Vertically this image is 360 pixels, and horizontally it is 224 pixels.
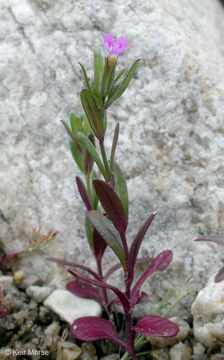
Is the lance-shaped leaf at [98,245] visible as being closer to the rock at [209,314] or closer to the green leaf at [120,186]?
the green leaf at [120,186]

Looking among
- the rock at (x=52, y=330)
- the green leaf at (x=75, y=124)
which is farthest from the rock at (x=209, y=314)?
the green leaf at (x=75, y=124)

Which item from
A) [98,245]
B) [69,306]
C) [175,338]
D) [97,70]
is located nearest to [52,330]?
[69,306]

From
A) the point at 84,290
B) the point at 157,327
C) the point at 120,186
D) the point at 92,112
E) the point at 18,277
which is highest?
the point at 92,112

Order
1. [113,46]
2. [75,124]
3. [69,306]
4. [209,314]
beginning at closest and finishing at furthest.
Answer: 1. [113,46]
2. [209,314]
3. [75,124]
4. [69,306]

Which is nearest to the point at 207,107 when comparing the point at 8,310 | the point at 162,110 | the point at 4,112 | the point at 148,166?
the point at 162,110

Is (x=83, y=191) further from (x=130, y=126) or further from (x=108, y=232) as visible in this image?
(x=130, y=126)

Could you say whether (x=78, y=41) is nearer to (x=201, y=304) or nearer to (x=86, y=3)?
(x=86, y=3)
